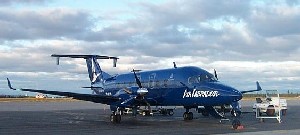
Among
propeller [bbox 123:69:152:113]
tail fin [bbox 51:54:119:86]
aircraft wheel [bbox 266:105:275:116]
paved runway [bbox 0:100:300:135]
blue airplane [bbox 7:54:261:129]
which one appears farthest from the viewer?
tail fin [bbox 51:54:119:86]

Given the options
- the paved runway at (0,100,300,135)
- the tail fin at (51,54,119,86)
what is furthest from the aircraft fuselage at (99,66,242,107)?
the tail fin at (51,54,119,86)

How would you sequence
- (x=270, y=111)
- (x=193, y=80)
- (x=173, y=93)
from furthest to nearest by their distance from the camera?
(x=270, y=111) < (x=173, y=93) < (x=193, y=80)

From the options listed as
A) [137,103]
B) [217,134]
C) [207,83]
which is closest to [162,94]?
[137,103]

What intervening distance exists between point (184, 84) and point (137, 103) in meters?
3.32

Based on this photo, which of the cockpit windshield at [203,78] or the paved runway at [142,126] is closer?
the paved runway at [142,126]

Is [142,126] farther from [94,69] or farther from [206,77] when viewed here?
[94,69]

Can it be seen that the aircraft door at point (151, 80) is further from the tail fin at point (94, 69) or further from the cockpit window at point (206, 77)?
the tail fin at point (94, 69)

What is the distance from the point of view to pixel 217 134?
61.5 ft

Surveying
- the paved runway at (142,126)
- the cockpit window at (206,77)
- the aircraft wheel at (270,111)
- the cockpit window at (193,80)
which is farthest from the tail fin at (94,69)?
the aircraft wheel at (270,111)

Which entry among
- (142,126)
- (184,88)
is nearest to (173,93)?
(184,88)

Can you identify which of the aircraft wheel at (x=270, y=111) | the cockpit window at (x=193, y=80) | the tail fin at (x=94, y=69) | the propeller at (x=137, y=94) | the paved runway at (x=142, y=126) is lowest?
the paved runway at (x=142, y=126)

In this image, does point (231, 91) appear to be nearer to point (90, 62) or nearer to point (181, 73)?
point (181, 73)

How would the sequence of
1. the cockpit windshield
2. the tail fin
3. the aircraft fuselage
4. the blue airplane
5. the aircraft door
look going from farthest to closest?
the tail fin
the aircraft door
the cockpit windshield
the blue airplane
the aircraft fuselage

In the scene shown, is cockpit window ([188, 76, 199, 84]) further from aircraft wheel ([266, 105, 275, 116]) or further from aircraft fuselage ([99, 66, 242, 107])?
aircraft wheel ([266, 105, 275, 116])
